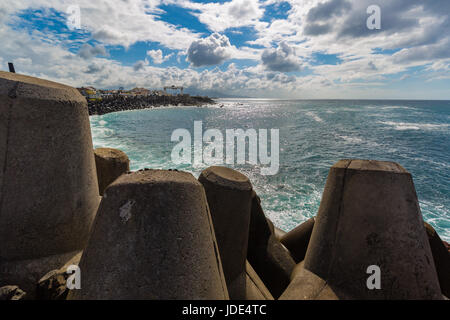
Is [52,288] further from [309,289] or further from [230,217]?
[309,289]

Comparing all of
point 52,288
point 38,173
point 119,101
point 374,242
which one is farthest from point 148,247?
point 119,101

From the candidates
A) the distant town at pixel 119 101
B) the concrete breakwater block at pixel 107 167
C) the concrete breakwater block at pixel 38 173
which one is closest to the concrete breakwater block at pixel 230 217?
the concrete breakwater block at pixel 38 173

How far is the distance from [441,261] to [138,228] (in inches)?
149

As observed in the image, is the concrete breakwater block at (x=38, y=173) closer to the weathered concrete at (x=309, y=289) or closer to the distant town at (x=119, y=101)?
the weathered concrete at (x=309, y=289)

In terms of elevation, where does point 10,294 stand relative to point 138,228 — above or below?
below

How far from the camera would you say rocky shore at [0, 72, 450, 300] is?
120 centimetres

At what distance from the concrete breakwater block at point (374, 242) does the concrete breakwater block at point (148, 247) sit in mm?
1182

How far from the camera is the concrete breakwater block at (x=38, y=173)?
1.68 meters

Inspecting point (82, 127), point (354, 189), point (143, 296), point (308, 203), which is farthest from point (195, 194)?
point (308, 203)

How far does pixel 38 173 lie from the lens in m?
1.77

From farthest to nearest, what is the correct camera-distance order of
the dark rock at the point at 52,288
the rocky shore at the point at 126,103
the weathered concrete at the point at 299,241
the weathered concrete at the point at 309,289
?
the rocky shore at the point at 126,103, the weathered concrete at the point at 299,241, the weathered concrete at the point at 309,289, the dark rock at the point at 52,288

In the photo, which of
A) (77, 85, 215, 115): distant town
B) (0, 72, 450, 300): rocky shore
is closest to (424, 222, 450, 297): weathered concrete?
(0, 72, 450, 300): rocky shore

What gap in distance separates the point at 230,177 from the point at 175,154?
43.9 feet
